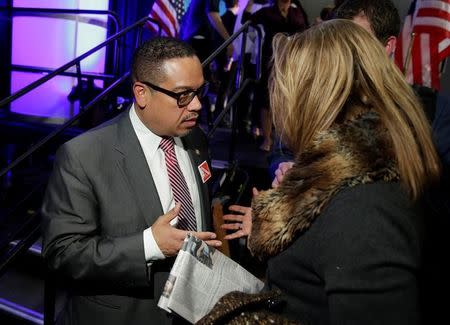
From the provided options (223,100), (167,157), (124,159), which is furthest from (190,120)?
(223,100)

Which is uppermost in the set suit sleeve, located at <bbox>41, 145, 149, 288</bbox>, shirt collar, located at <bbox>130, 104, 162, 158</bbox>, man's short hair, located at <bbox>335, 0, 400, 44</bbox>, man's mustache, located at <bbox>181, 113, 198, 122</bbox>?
man's short hair, located at <bbox>335, 0, 400, 44</bbox>

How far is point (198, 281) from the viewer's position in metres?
1.57

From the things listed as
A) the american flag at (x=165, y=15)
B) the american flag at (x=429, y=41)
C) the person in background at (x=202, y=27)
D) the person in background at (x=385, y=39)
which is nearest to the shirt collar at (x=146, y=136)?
the person in background at (x=385, y=39)

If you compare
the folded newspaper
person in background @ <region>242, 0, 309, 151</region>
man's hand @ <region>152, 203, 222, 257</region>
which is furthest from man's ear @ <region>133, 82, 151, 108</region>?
person in background @ <region>242, 0, 309, 151</region>

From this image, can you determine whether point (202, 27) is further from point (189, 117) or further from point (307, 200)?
point (307, 200)

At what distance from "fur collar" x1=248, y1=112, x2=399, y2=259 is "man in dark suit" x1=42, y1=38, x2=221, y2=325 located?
0.64 meters

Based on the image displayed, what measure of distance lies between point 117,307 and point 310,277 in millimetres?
1152

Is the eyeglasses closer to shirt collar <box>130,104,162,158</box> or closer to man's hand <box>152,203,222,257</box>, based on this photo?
shirt collar <box>130,104,162,158</box>

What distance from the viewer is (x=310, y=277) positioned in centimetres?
112

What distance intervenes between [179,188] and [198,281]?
0.67m

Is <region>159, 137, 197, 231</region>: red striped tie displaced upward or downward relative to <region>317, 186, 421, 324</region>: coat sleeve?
downward

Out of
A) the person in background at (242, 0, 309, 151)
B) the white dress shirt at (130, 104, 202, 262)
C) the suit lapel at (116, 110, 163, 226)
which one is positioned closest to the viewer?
the suit lapel at (116, 110, 163, 226)

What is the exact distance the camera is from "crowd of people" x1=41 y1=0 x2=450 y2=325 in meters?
1.02

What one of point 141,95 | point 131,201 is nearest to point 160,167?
point 131,201
